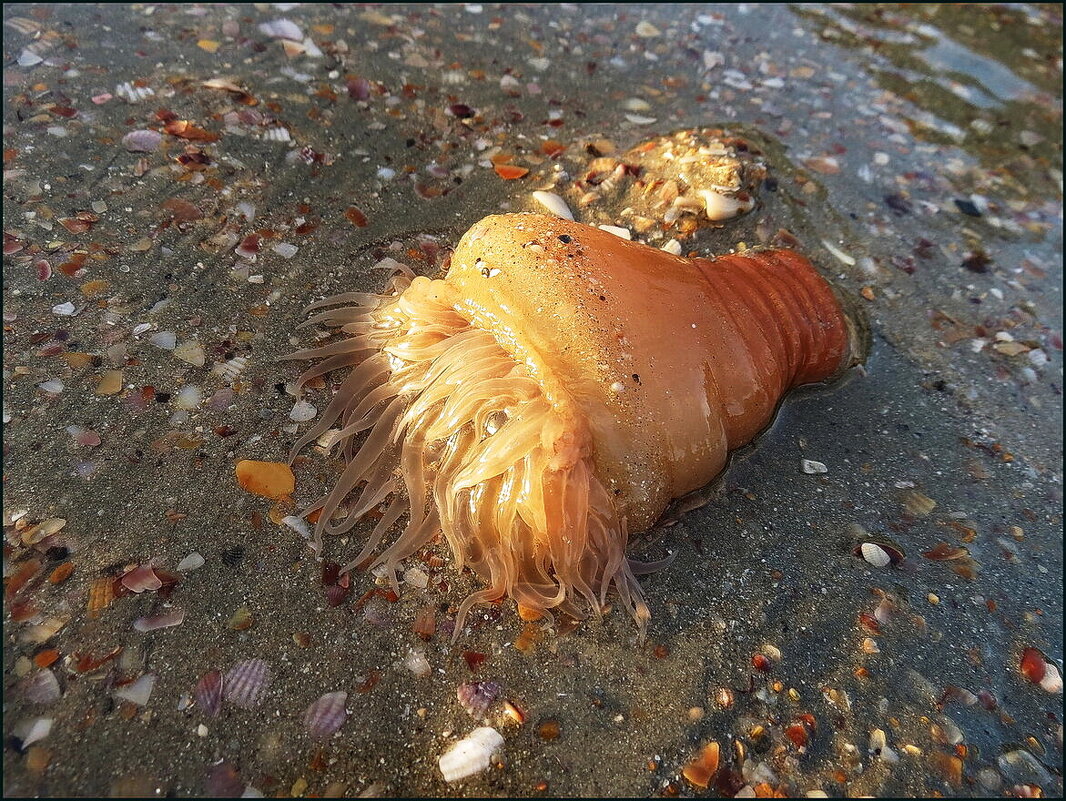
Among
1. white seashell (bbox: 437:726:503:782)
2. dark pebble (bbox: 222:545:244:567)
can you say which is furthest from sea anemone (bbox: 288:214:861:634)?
white seashell (bbox: 437:726:503:782)

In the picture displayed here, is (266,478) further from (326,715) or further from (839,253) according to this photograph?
(839,253)

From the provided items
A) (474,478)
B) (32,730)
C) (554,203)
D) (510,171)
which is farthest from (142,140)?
(32,730)

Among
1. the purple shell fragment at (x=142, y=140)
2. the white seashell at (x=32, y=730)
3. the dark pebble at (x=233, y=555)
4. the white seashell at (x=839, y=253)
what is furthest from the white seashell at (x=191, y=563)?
the white seashell at (x=839, y=253)

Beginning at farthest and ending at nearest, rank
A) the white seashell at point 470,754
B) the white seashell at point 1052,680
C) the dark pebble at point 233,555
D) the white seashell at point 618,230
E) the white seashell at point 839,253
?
1. the white seashell at point 839,253
2. the white seashell at point 618,230
3. the white seashell at point 1052,680
4. the dark pebble at point 233,555
5. the white seashell at point 470,754

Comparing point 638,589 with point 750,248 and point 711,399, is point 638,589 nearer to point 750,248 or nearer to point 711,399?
point 711,399

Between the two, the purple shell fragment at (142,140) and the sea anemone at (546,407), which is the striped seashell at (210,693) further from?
the purple shell fragment at (142,140)
